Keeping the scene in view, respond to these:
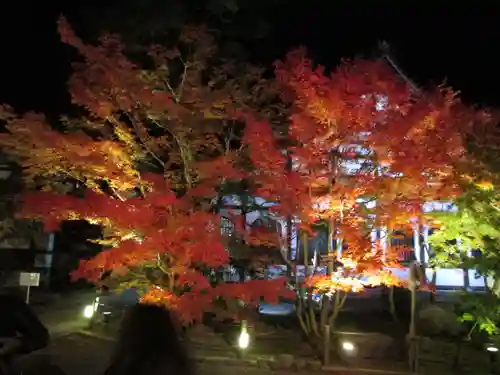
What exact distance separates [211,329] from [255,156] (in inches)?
226

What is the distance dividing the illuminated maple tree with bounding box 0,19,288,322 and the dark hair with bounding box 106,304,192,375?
8.97 metres

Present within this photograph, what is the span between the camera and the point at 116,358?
3131 millimetres

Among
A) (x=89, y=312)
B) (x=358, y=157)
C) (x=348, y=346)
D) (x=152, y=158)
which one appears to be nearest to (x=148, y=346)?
(x=358, y=157)

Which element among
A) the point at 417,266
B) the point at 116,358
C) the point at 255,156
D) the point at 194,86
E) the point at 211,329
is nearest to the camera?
the point at 116,358

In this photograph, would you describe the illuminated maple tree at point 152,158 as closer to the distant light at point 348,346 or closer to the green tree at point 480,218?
the distant light at point 348,346

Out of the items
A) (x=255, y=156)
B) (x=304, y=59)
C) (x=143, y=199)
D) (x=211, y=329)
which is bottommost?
(x=211, y=329)

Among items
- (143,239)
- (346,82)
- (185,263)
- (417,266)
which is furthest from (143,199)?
(417,266)

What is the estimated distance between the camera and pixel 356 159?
13.0 metres

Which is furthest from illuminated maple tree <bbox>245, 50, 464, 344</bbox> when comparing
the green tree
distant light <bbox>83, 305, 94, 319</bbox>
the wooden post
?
distant light <bbox>83, 305, 94, 319</bbox>

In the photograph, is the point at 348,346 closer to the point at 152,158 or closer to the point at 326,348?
the point at 326,348

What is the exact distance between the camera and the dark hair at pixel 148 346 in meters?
3.04

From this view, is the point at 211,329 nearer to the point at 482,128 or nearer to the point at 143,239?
the point at 143,239

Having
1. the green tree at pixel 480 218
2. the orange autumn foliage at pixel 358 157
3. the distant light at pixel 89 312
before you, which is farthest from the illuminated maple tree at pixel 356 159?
the distant light at pixel 89 312

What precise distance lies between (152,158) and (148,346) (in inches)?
496
